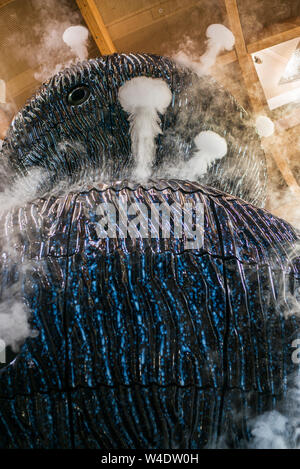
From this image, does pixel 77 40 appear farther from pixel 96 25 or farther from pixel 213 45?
pixel 213 45

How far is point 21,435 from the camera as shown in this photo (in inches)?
17.1

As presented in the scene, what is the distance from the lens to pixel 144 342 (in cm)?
44

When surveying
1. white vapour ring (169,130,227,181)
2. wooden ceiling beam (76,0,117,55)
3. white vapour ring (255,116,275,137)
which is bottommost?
white vapour ring (169,130,227,181)

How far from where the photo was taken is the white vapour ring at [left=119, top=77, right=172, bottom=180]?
2.33 feet

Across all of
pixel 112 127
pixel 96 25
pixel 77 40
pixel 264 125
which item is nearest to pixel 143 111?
pixel 112 127

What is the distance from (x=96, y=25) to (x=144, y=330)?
1304 mm

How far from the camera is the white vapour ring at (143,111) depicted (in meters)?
0.71

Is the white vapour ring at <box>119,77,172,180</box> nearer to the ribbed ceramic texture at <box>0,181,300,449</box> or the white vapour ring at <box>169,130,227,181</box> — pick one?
the white vapour ring at <box>169,130,227,181</box>

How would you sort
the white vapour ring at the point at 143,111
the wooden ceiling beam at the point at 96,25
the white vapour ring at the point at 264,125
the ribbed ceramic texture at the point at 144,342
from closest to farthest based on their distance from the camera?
the ribbed ceramic texture at the point at 144,342
the white vapour ring at the point at 143,111
the wooden ceiling beam at the point at 96,25
the white vapour ring at the point at 264,125

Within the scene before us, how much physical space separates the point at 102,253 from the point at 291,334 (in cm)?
21

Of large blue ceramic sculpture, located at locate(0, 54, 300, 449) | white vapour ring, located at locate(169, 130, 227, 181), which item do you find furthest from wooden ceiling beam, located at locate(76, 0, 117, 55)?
large blue ceramic sculpture, located at locate(0, 54, 300, 449)

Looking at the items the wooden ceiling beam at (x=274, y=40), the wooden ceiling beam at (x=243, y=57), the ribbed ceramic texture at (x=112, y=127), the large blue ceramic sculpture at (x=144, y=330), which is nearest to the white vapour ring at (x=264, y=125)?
the wooden ceiling beam at (x=243, y=57)

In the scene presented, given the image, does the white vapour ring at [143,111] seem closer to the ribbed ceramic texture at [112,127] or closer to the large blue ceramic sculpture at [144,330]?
the ribbed ceramic texture at [112,127]
